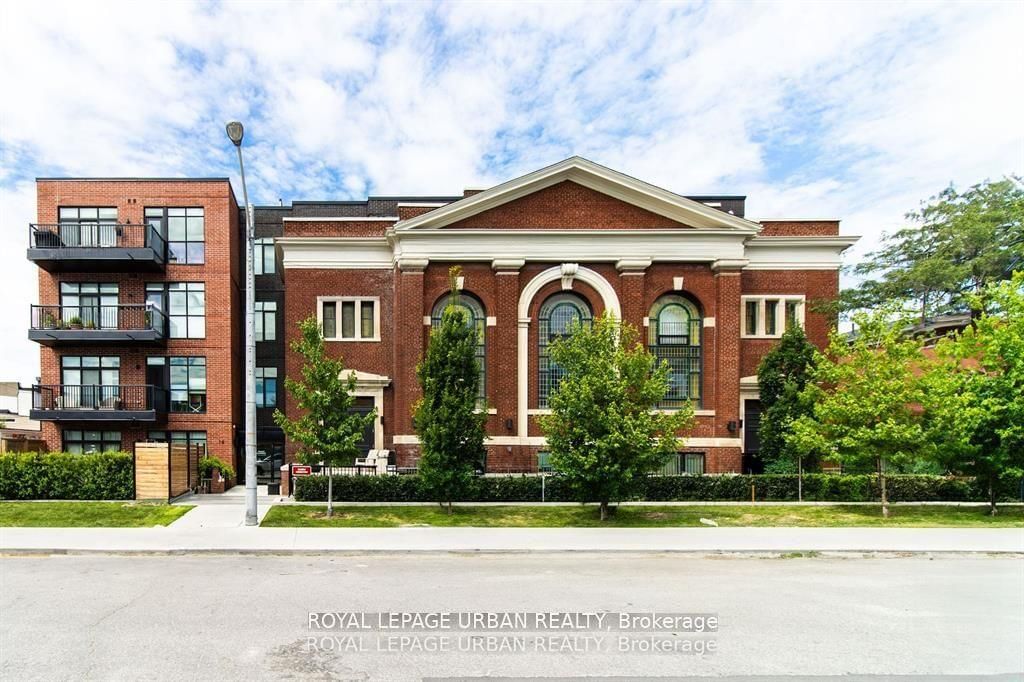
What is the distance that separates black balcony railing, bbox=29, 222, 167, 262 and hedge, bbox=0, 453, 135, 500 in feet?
35.1

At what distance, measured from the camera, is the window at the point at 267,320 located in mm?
29203

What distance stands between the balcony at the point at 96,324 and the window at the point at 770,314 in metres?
27.0

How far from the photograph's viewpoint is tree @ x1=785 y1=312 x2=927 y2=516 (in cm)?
1611

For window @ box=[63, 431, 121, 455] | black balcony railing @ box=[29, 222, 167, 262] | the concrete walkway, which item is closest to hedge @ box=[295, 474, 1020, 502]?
the concrete walkway

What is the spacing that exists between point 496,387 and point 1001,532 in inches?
646

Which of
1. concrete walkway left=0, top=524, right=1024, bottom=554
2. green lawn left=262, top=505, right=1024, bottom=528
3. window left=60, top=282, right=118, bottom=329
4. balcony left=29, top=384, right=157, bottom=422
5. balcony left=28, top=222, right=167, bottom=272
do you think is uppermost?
balcony left=28, top=222, right=167, bottom=272

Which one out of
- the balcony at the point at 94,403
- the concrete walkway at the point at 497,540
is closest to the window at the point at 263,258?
the balcony at the point at 94,403

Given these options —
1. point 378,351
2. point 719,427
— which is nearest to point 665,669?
point 719,427

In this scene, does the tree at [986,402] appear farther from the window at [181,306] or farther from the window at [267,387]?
the window at [181,306]

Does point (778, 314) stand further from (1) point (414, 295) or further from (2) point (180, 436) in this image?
(2) point (180, 436)

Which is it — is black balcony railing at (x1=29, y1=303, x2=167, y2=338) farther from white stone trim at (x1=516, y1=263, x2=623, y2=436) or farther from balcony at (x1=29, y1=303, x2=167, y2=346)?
white stone trim at (x1=516, y1=263, x2=623, y2=436)

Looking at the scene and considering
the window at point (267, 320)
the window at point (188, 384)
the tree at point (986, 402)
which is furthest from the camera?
the window at point (267, 320)

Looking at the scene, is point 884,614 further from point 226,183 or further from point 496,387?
point 226,183

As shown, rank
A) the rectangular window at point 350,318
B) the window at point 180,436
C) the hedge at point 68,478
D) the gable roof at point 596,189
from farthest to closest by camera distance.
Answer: the window at point 180,436, the rectangular window at point 350,318, the gable roof at point 596,189, the hedge at point 68,478
